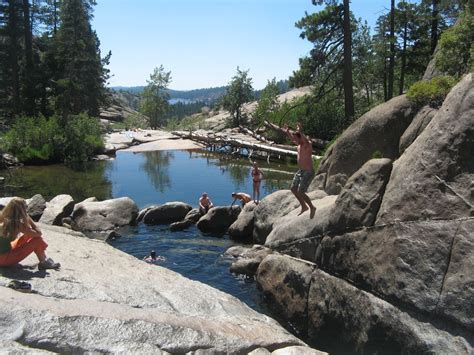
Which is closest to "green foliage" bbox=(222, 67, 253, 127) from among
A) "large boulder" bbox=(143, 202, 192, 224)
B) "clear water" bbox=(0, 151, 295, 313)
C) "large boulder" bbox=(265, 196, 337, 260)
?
"clear water" bbox=(0, 151, 295, 313)

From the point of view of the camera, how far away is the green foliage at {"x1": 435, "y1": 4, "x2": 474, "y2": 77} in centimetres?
1512

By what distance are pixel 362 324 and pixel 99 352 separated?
487 centimetres

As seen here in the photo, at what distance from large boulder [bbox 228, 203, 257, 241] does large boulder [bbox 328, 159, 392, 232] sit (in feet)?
25.2

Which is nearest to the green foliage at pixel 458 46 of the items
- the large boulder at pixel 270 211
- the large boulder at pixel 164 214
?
the large boulder at pixel 270 211

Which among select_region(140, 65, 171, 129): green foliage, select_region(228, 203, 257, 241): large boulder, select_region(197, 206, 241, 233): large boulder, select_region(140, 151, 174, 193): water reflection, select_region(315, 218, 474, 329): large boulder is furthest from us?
select_region(140, 65, 171, 129): green foliage

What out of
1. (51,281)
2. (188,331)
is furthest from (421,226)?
(51,281)

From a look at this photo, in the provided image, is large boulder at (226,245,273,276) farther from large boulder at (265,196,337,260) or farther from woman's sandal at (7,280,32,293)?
woman's sandal at (7,280,32,293)

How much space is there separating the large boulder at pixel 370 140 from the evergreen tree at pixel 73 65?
29.8m

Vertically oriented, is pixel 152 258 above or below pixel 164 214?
below

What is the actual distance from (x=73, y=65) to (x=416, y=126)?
3821 centimetres

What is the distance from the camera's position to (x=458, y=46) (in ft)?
51.1

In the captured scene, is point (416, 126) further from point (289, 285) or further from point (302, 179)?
point (289, 285)

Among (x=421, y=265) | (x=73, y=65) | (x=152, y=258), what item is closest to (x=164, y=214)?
(x=152, y=258)

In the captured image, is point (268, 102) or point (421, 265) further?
point (268, 102)
